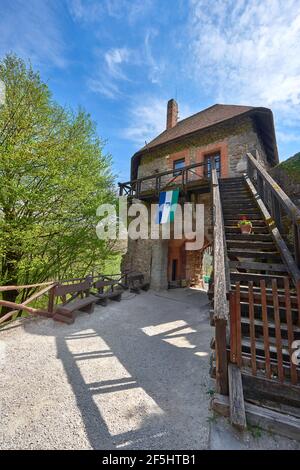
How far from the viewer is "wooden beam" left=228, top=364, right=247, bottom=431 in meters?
1.79

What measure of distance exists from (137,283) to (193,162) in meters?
6.55

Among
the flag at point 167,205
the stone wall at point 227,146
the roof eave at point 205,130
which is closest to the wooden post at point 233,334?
the flag at point 167,205

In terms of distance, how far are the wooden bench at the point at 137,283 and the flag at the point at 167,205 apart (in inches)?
111

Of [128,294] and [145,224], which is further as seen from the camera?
[145,224]

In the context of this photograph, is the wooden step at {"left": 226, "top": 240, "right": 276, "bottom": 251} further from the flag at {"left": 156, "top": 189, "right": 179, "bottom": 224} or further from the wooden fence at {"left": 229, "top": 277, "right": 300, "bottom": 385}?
the flag at {"left": 156, "top": 189, "right": 179, "bottom": 224}

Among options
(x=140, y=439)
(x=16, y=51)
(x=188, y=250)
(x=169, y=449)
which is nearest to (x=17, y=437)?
(x=140, y=439)

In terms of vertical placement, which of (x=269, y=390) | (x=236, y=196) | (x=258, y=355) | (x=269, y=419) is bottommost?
(x=269, y=419)

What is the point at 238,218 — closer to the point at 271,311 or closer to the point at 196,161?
the point at 271,311

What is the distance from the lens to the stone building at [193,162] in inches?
328

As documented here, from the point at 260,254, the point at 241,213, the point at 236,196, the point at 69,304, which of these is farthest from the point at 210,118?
the point at 69,304

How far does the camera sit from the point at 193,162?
9727 millimetres
